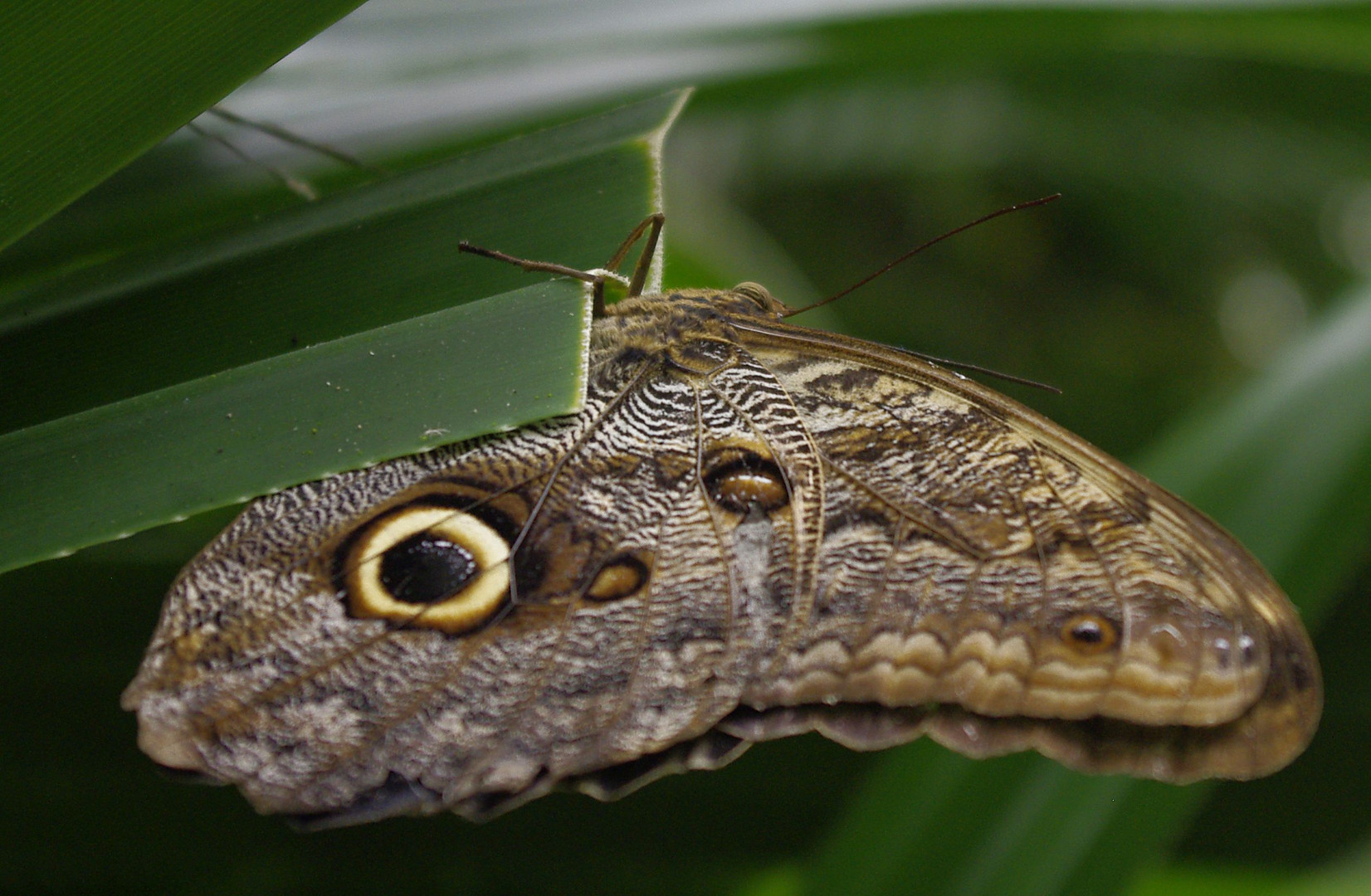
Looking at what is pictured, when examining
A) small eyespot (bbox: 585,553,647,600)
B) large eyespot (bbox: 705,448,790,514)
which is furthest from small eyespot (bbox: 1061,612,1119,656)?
small eyespot (bbox: 585,553,647,600)

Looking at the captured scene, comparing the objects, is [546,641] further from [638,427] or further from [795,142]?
[795,142]

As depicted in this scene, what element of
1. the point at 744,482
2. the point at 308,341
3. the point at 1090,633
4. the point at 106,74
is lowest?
the point at 1090,633

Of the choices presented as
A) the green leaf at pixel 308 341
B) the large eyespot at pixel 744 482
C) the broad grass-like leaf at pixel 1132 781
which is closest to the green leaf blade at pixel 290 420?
the green leaf at pixel 308 341

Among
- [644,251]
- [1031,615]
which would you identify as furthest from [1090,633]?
[644,251]

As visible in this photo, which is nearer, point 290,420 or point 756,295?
point 290,420

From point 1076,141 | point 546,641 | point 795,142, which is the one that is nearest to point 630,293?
point 546,641

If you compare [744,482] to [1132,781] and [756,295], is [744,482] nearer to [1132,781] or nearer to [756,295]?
[756,295]
